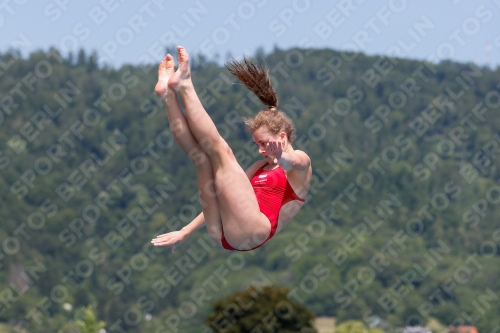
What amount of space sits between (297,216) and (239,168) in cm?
12665

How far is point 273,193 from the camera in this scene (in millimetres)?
10859

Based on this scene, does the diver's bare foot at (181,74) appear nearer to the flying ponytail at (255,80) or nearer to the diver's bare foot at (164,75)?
the diver's bare foot at (164,75)

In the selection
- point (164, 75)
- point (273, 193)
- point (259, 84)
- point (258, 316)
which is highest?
point (259, 84)

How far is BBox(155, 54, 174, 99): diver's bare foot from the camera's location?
948 cm

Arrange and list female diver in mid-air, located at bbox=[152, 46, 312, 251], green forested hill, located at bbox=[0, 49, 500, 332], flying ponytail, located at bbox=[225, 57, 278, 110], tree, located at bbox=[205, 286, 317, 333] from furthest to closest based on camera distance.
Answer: green forested hill, located at bbox=[0, 49, 500, 332], tree, located at bbox=[205, 286, 317, 333], flying ponytail, located at bbox=[225, 57, 278, 110], female diver in mid-air, located at bbox=[152, 46, 312, 251]

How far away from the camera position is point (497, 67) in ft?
609

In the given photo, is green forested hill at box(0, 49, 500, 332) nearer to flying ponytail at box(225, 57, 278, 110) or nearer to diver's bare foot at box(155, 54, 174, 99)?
flying ponytail at box(225, 57, 278, 110)

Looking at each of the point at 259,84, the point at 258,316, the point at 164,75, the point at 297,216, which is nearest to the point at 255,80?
the point at 259,84

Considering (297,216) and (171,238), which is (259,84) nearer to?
(171,238)

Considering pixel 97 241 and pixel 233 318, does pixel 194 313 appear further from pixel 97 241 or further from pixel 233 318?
pixel 233 318

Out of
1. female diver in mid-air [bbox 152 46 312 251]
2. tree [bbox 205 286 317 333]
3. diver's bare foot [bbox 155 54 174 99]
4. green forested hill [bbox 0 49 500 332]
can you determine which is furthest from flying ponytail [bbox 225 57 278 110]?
green forested hill [bbox 0 49 500 332]

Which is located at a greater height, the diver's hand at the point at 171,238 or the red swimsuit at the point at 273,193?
the red swimsuit at the point at 273,193

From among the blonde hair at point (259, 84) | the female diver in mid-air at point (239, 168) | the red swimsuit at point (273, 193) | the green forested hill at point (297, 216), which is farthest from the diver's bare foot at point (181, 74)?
the green forested hill at point (297, 216)

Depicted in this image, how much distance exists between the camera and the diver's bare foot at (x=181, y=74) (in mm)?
9469
